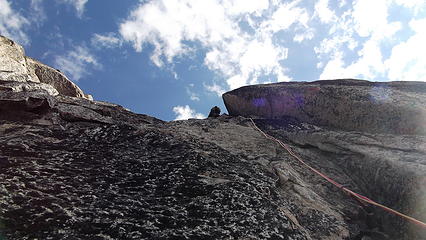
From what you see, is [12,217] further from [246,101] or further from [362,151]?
[246,101]

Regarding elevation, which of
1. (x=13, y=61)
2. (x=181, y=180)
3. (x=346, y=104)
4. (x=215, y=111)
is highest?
(x=13, y=61)

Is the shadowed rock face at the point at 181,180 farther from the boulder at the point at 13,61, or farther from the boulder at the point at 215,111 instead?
the boulder at the point at 215,111

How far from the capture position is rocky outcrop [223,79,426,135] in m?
9.38

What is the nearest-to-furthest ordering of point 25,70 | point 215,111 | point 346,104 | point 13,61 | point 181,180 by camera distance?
point 181,180 < point 346,104 < point 215,111 < point 13,61 < point 25,70

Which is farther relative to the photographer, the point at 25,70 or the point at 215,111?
the point at 25,70

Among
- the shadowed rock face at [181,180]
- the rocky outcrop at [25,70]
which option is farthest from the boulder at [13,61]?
the shadowed rock face at [181,180]

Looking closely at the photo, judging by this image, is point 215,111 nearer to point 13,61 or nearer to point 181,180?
point 181,180

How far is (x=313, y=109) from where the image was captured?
11.7 metres

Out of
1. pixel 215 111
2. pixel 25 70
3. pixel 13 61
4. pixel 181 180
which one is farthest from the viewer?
pixel 25 70

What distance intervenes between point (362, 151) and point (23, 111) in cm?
843

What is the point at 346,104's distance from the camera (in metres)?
10.6

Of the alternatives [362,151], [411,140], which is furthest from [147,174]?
[411,140]

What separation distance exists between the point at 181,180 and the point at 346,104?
7.06 meters

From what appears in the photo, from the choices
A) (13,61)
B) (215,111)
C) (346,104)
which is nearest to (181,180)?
(346,104)
